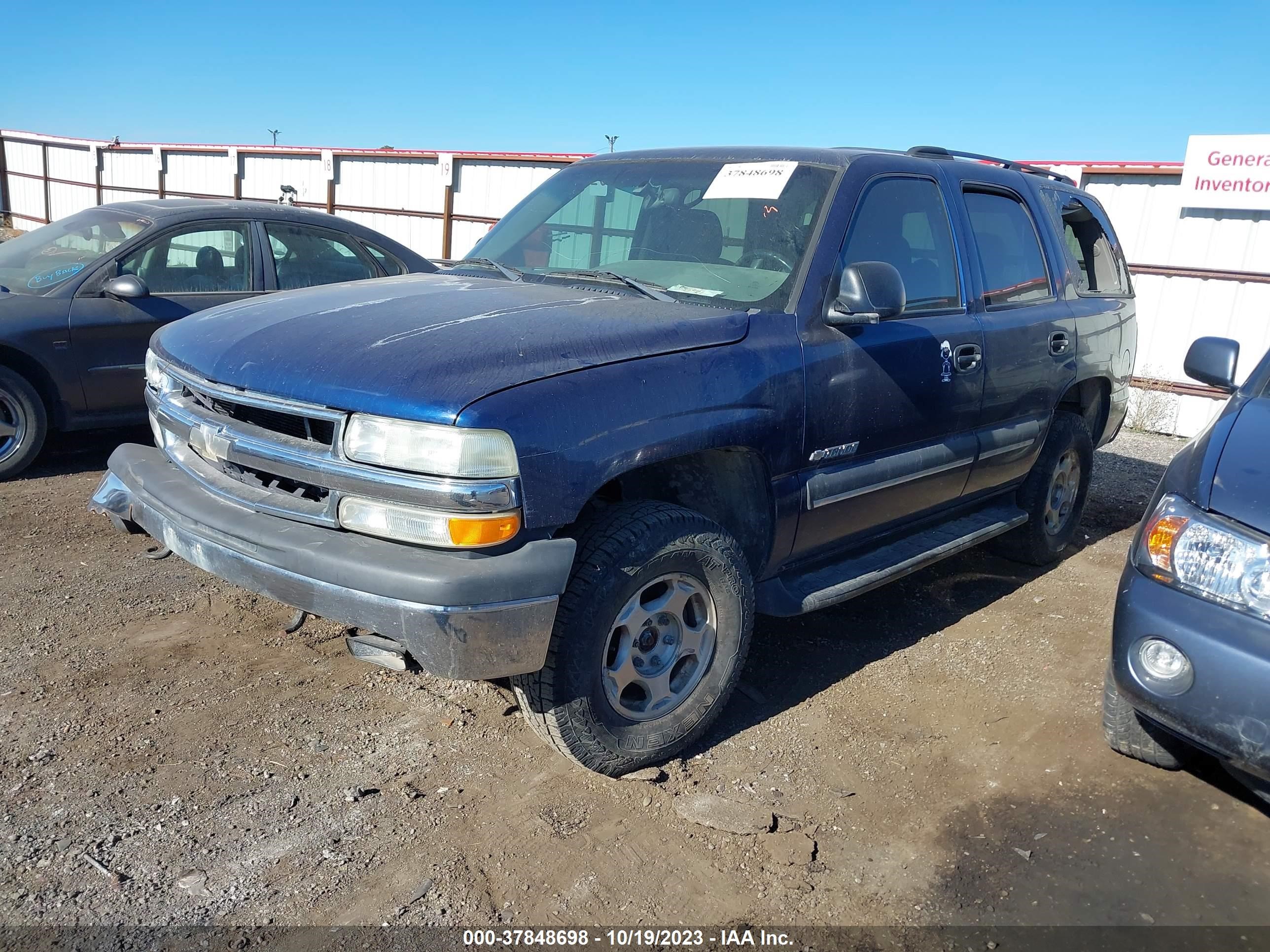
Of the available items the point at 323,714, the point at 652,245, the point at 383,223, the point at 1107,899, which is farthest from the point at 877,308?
the point at 383,223

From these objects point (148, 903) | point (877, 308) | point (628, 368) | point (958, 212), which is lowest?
point (148, 903)

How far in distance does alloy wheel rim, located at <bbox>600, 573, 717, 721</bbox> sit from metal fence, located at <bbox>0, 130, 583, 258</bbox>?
10.2m

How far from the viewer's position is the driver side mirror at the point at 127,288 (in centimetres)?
561

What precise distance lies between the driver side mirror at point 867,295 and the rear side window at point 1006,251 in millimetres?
1108

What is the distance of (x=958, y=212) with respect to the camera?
419 centimetres

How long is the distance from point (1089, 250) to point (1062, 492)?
137 cm

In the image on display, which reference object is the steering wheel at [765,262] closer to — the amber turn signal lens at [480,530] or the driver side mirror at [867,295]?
A: the driver side mirror at [867,295]

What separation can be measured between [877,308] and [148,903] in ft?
9.10

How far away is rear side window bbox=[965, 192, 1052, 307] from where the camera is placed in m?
4.32

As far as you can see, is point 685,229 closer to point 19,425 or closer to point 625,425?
point 625,425

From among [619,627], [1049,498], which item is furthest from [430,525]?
[1049,498]

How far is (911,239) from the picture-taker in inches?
155

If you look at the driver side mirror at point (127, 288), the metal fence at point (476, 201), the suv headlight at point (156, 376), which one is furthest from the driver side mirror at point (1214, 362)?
the driver side mirror at point (127, 288)

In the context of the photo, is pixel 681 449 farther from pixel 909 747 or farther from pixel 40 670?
pixel 40 670
